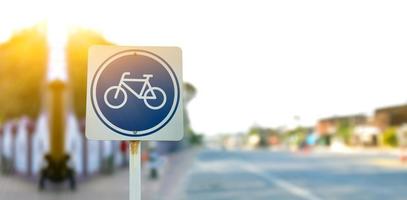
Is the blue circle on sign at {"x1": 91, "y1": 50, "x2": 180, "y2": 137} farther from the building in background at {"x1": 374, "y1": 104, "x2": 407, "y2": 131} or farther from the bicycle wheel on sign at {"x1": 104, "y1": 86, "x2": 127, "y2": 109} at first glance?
the building in background at {"x1": 374, "y1": 104, "x2": 407, "y2": 131}

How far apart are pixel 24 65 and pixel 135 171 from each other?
12284 millimetres

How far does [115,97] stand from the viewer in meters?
2.85

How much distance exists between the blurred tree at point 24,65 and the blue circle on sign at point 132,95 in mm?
11549

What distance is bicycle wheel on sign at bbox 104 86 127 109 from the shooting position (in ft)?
9.32

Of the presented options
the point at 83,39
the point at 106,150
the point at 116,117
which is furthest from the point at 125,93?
the point at 106,150

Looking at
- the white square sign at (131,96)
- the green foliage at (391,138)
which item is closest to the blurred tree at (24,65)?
the white square sign at (131,96)

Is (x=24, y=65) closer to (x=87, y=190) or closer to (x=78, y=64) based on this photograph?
(x=78, y=64)

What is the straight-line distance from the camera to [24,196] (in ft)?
39.4

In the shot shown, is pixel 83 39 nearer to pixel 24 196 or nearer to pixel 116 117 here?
pixel 24 196

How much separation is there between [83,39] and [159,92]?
1314 centimetres

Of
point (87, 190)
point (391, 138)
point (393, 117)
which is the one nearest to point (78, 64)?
point (87, 190)

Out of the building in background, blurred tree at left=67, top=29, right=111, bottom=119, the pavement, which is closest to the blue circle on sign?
the pavement

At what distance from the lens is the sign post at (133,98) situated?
2.84 metres

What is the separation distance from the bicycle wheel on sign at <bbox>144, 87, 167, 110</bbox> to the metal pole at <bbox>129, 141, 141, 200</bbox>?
22 cm
